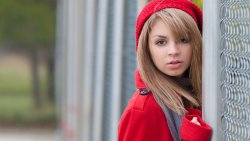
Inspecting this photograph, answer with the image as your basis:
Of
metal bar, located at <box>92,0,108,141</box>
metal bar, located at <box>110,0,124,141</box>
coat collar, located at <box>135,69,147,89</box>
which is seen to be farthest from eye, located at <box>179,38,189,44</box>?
metal bar, located at <box>92,0,108,141</box>

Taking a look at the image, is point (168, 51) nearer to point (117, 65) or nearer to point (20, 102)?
point (117, 65)

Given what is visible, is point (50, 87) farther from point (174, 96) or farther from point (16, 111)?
point (174, 96)

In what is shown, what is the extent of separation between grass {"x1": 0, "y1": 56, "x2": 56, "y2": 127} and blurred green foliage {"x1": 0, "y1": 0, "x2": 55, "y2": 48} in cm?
220

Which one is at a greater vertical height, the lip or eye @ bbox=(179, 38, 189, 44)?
eye @ bbox=(179, 38, 189, 44)

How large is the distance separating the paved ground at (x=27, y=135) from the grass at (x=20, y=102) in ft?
3.96

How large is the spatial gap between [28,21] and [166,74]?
64.0ft


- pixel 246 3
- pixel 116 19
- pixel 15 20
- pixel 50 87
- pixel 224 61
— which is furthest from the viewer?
pixel 50 87

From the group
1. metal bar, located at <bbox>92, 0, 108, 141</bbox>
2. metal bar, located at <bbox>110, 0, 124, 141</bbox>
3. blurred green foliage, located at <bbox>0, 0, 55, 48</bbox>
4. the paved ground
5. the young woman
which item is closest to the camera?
the young woman

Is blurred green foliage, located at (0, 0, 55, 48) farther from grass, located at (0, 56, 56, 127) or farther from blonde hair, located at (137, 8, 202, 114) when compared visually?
blonde hair, located at (137, 8, 202, 114)

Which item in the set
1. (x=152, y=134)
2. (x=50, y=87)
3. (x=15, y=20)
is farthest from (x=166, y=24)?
(x=50, y=87)

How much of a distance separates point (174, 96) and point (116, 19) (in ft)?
7.76

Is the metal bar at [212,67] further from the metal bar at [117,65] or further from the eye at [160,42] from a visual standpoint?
the metal bar at [117,65]

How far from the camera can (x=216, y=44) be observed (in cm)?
229

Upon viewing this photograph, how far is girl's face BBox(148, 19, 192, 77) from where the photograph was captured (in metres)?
2.41
